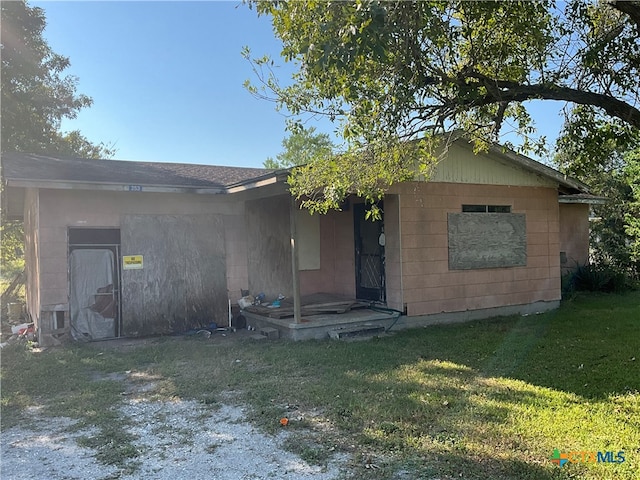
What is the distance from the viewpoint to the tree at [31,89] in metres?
17.7

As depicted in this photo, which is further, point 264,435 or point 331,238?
point 331,238

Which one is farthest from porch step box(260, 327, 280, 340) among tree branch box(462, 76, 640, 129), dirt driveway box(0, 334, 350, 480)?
tree branch box(462, 76, 640, 129)

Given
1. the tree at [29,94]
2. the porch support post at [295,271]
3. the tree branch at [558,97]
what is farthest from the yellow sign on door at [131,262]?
the tree at [29,94]

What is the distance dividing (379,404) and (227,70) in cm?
968

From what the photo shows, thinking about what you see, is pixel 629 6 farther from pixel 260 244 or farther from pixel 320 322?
pixel 260 244

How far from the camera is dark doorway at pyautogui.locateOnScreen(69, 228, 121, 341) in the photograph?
342 inches

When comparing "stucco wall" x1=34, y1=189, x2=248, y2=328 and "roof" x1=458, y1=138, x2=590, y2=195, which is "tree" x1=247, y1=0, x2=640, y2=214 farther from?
"stucco wall" x1=34, y1=189, x2=248, y2=328

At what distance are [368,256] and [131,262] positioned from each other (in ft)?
15.5

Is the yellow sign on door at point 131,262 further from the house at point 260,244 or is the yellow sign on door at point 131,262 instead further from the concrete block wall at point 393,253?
the concrete block wall at point 393,253

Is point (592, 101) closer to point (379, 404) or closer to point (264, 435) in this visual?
point (379, 404)

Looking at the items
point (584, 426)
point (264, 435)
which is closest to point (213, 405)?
point (264, 435)

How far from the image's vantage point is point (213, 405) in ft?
16.5

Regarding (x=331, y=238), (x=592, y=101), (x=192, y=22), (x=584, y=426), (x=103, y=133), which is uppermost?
(x=103, y=133)

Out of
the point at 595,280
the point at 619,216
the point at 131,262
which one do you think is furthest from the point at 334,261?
the point at 619,216
